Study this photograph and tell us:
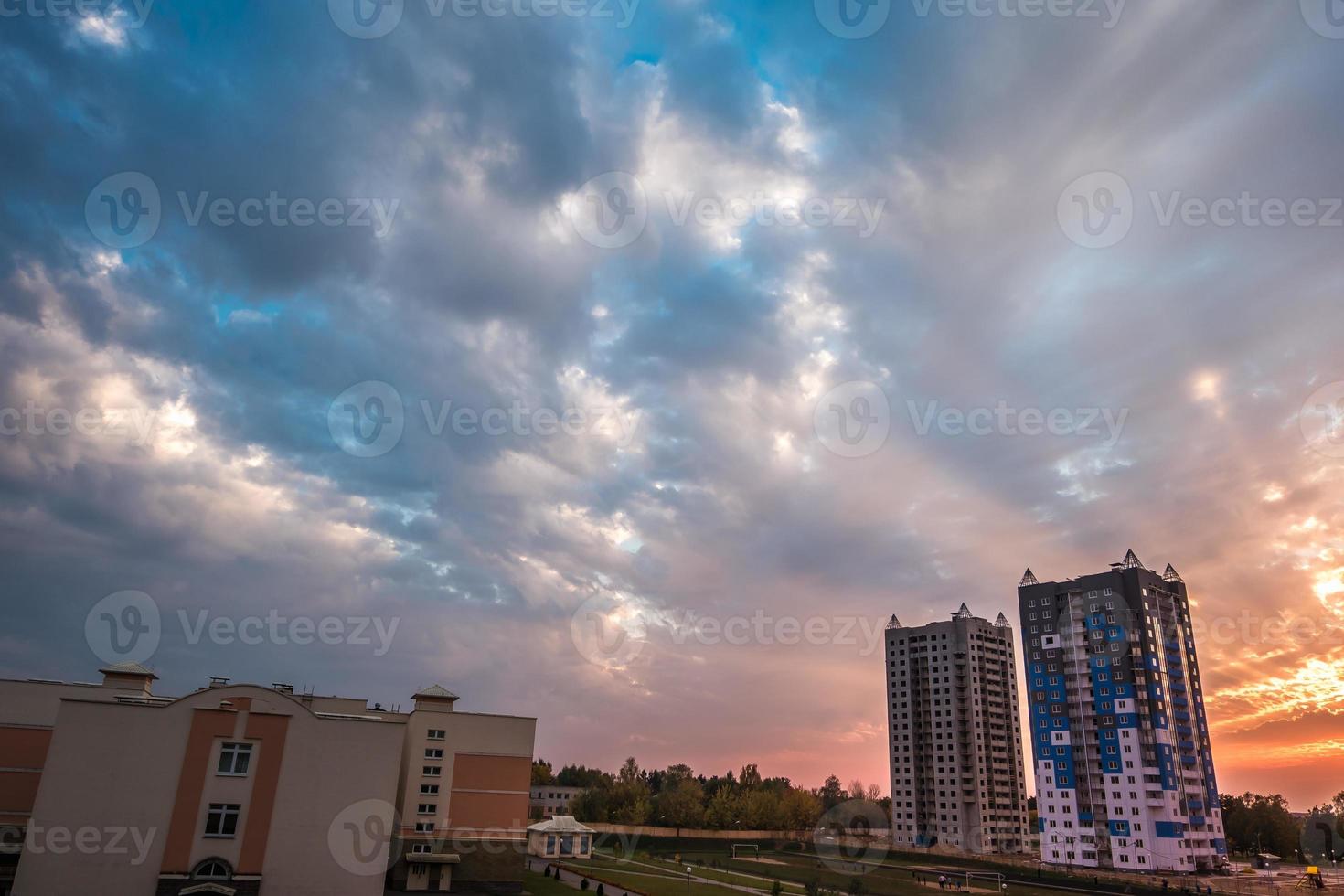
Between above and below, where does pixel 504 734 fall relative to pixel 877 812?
above

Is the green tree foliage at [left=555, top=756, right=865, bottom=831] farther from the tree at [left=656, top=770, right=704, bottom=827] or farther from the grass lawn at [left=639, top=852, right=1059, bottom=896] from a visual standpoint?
the grass lawn at [left=639, top=852, right=1059, bottom=896]

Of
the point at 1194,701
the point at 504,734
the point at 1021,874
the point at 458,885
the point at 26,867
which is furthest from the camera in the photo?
the point at 1194,701

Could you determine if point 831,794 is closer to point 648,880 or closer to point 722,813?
point 722,813

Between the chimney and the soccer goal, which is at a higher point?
the chimney

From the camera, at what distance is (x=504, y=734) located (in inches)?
2131

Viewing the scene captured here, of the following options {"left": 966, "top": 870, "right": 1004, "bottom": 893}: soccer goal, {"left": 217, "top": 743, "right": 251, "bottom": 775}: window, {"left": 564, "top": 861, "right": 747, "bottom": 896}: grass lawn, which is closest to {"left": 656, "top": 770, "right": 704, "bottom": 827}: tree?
{"left": 564, "top": 861, "right": 747, "bottom": 896}: grass lawn

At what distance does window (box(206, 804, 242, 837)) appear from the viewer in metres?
39.4


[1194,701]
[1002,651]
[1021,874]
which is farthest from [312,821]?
[1002,651]

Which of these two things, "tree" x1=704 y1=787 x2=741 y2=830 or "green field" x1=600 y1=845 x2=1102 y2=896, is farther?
"tree" x1=704 y1=787 x2=741 y2=830

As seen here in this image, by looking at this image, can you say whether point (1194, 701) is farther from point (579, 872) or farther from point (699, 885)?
point (579, 872)

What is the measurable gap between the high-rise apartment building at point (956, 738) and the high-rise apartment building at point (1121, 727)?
1777 cm

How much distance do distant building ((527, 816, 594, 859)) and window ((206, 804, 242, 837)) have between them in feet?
116

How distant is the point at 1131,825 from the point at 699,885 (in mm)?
54743

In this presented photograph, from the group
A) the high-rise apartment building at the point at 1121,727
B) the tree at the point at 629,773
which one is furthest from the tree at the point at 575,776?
the high-rise apartment building at the point at 1121,727
